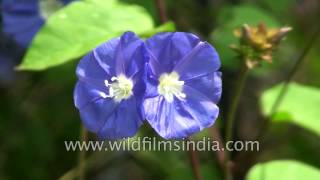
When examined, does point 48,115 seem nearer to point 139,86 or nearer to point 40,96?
point 40,96

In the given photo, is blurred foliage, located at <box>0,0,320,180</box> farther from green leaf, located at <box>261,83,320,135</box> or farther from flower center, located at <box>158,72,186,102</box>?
flower center, located at <box>158,72,186,102</box>

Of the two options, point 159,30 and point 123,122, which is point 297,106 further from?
point 123,122

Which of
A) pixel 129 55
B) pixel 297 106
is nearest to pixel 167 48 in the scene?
pixel 129 55

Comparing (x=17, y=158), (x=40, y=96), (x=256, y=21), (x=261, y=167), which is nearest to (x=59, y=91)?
(x=40, y=96)

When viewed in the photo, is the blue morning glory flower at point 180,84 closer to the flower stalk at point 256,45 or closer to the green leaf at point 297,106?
the flower stalk at point 256,45

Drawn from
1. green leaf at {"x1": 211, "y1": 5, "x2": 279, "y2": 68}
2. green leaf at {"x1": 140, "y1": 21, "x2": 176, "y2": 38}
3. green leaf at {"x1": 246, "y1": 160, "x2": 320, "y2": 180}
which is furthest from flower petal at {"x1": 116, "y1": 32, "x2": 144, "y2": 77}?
green leaf at {"x1": 211, "y1": 5, "x2": 279, "y2": 68}

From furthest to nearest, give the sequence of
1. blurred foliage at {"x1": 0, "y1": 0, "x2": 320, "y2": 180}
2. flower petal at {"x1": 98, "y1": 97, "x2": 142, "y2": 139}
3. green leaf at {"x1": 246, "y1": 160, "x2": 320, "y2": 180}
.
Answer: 1. blurred foliage at {"x1": 0, "y1": 0, "x2": 320, "y2": 180}
2. green leaf at {"x1": 246, "y1": 160, "x2": 320, "y2": 180}
3. flower petal at {"x1": 98, "y1": 97, "x2": 142, "y2": 139}
